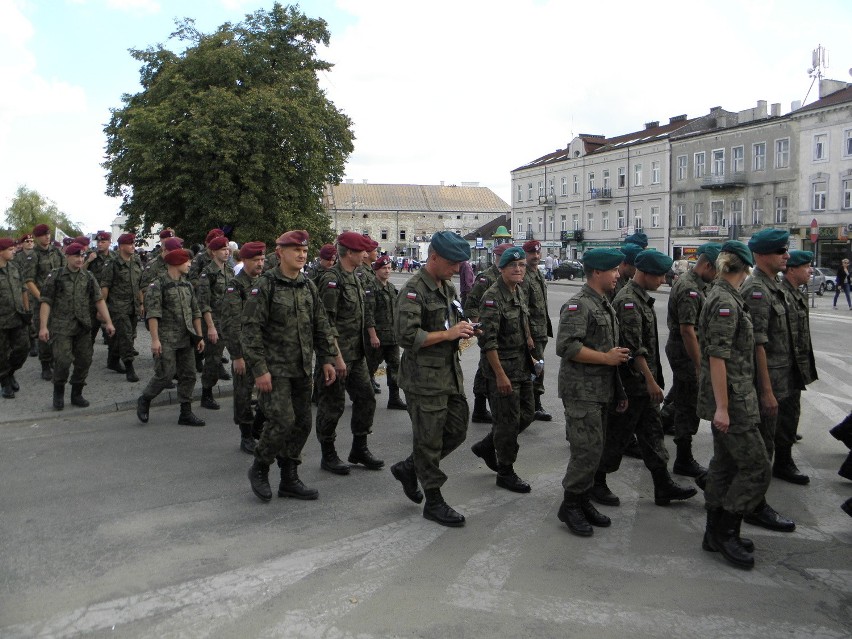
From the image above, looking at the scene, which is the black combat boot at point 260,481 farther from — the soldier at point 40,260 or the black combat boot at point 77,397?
the soldier at point 40,260

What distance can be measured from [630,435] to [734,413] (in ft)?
3.75

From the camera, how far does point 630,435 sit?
219 inches

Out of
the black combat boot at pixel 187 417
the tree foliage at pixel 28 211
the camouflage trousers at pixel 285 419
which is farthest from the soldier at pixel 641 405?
the tree foliage at pixel 28 211

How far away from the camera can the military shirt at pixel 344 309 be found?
6812mm

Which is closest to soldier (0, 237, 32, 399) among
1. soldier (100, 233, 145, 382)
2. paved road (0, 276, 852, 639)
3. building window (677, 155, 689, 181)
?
soldier (100, 233, 145, 382)

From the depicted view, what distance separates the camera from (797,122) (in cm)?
4534

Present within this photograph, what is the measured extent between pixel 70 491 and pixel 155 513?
1.03 metres

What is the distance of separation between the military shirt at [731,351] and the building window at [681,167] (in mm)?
53689

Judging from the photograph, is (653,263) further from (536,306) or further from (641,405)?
(536,306)

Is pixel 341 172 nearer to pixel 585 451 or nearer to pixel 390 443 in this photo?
pixel 390 443

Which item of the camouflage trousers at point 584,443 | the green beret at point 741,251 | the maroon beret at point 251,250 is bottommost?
the camouflage trousers at point 584,443

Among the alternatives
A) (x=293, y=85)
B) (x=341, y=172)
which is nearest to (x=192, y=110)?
(x=293, y=85)

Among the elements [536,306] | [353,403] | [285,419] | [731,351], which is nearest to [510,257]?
[353,403]

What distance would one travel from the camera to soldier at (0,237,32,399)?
951 cm
